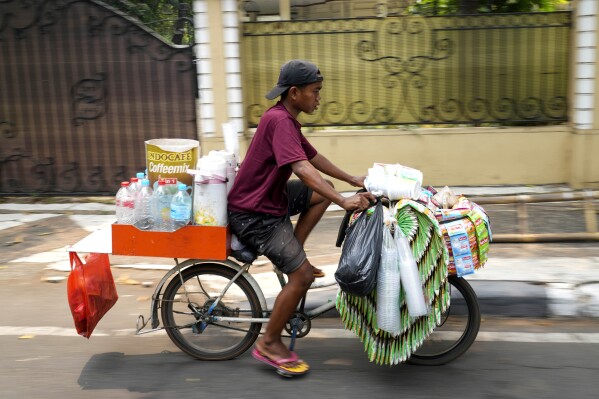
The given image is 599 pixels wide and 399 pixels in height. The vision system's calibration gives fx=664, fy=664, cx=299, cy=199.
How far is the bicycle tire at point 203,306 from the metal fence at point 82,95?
4.46 m

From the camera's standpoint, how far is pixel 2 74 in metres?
8.41

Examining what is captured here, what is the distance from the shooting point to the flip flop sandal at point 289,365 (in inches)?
150

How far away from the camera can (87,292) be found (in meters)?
3.91

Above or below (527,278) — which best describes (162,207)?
above

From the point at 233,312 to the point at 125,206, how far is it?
0.91 meters

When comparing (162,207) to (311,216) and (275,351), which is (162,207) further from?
(275,351)

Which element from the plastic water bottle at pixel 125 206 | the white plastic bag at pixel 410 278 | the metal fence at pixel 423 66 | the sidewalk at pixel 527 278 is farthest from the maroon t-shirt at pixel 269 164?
the metal fence at pixel 423 66

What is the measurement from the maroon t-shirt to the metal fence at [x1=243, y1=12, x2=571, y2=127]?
4.47 meters

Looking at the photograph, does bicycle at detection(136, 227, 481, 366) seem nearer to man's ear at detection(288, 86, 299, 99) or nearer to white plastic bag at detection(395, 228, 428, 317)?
white plastic bag at detection(395, 228, 428, 317)

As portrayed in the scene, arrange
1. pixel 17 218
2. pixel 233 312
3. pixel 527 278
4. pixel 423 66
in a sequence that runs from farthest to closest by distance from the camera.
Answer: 1. pixel 423 66
2. pixel 17 218
3. pixel 527 278
4. pixel 233 312

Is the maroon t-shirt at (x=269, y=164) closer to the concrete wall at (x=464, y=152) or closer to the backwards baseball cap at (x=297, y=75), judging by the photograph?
the backwards baseball cap at (x=297, y=75)

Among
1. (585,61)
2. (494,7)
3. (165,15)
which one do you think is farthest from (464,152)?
(165,15)

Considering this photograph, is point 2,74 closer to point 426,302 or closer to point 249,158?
point 249,158

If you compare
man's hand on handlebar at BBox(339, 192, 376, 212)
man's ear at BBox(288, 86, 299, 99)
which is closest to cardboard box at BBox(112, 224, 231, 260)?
man's hand on handlebar at BBox(339, 192, 376, 212)
